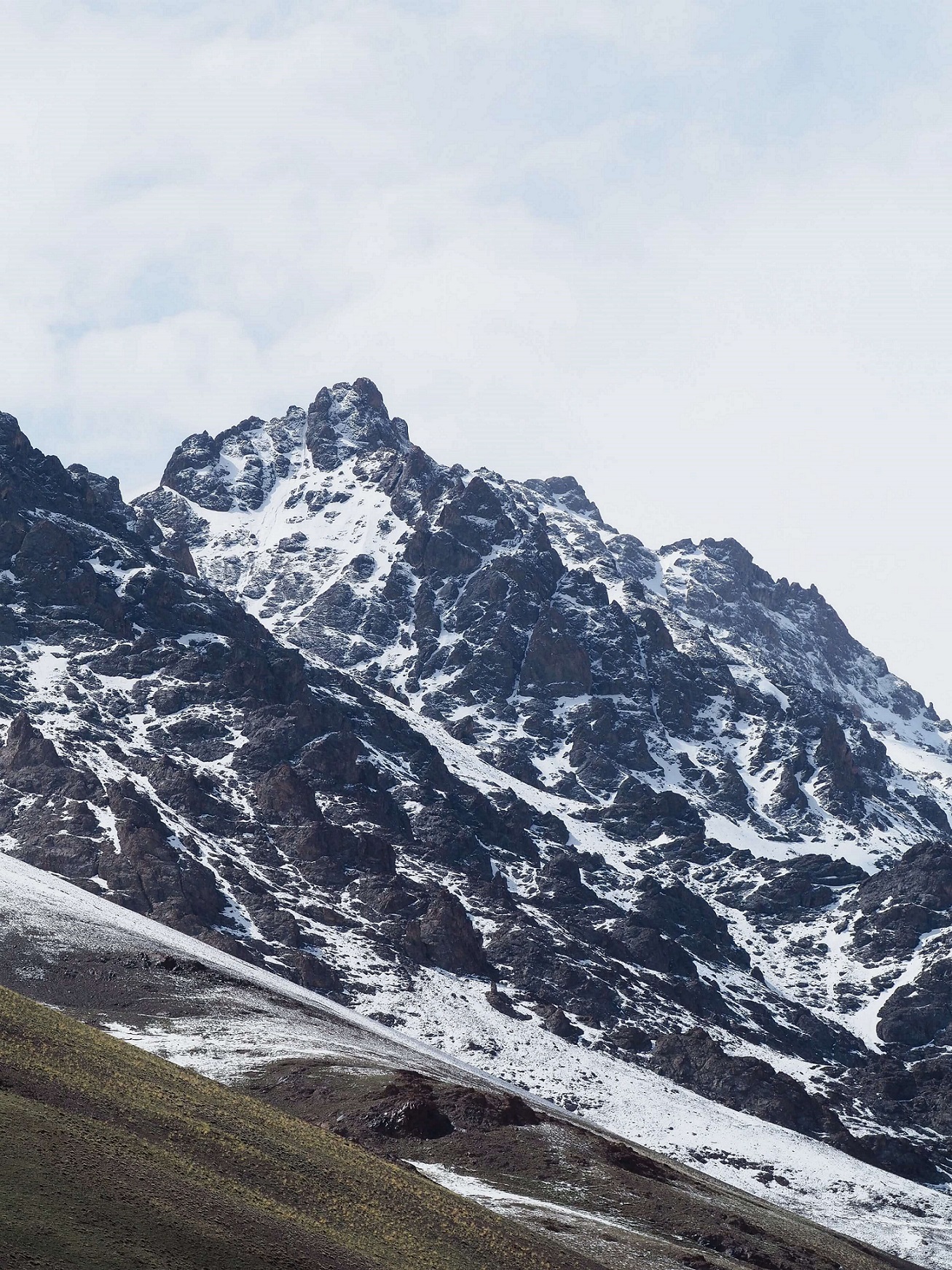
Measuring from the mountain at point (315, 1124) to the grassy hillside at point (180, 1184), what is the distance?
0.63 feet

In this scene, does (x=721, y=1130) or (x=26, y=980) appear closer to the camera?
(x=26, y=980)

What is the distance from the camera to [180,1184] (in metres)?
56.1

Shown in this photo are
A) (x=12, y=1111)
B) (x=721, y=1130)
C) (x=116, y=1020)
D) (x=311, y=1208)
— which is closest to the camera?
(x=12, y=1111)

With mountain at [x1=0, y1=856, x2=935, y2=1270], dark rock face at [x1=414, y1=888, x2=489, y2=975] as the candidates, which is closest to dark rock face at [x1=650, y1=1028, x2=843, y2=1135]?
mountain at [x1=0, y1=856, x2=935, y2=1270]

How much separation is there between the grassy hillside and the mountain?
0.19 m

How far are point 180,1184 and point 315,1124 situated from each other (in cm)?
3410

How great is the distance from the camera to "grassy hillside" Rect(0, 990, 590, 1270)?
1938 inches

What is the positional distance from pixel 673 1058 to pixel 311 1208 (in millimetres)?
126781

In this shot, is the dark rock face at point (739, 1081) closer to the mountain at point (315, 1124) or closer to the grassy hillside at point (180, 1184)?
the mountain at point (315, 1124)

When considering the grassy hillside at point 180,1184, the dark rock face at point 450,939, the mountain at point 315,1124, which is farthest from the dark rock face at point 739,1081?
the grassy hillside at point 180,1184

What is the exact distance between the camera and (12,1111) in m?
58.1

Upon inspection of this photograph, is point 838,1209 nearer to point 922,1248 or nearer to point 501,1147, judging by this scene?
point 922,1248

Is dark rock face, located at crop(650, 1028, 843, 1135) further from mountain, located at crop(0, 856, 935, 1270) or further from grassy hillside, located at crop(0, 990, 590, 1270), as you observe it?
grassy hillside, located at crop(0, 990, 590, 1270)

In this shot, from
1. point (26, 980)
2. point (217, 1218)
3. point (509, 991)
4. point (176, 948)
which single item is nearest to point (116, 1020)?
point (26, 980)
